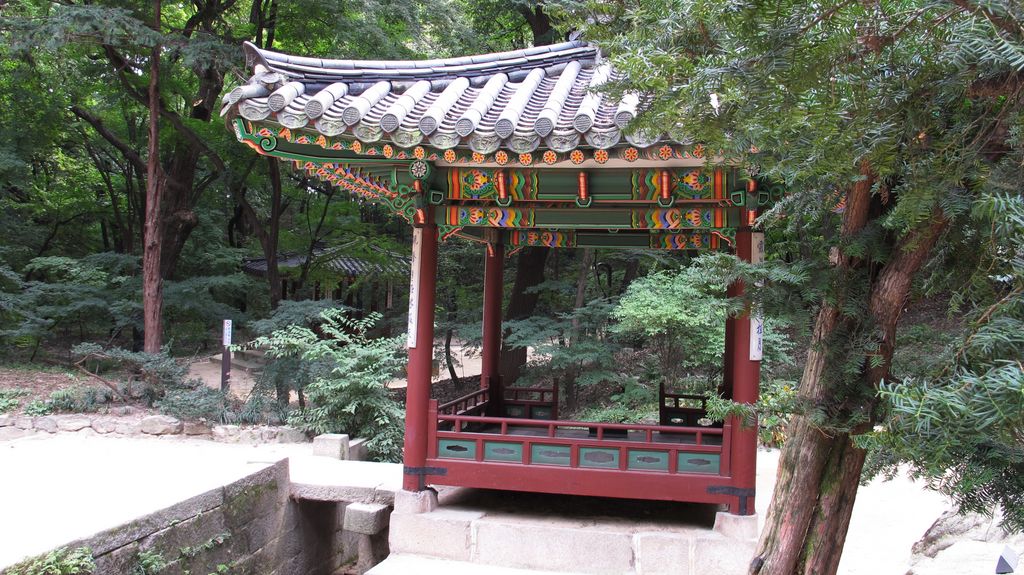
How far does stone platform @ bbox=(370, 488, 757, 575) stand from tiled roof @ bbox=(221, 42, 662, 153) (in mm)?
2901

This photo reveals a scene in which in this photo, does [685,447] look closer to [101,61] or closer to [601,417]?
[601,417]

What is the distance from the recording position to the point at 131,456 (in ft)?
24.4

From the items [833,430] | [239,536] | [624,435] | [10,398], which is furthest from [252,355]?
[833,430]

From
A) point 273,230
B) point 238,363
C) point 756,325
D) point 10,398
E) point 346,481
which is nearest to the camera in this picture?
point 756,325

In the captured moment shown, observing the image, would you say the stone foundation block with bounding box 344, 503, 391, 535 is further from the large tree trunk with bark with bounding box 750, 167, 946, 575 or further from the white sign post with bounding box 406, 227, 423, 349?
the large tree trunk with bark with bounding box 750, 167, 946, 575

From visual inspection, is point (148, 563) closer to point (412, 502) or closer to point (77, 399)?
point (412, 502)

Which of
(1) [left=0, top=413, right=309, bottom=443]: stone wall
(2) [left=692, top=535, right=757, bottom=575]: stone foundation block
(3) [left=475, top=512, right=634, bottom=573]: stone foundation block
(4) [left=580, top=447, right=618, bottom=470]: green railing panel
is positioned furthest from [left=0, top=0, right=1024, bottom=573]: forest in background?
(3) [left=475, top=512, right=634, bottom=573]: stone foundation block

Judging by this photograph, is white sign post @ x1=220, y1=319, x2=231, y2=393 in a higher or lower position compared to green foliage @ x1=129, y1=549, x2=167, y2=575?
higher

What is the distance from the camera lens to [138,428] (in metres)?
9.12

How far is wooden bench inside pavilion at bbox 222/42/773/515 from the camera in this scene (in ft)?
14.1

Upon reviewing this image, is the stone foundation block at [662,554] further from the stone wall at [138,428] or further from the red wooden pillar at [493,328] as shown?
the stone wall at [138,428]

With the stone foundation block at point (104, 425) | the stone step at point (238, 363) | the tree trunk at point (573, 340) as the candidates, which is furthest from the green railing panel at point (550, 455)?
the stone step at point (238, 363)

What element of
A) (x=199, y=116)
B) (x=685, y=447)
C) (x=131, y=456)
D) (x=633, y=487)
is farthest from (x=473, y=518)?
(x=199, y=116)

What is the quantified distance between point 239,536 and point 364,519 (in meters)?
1.07
